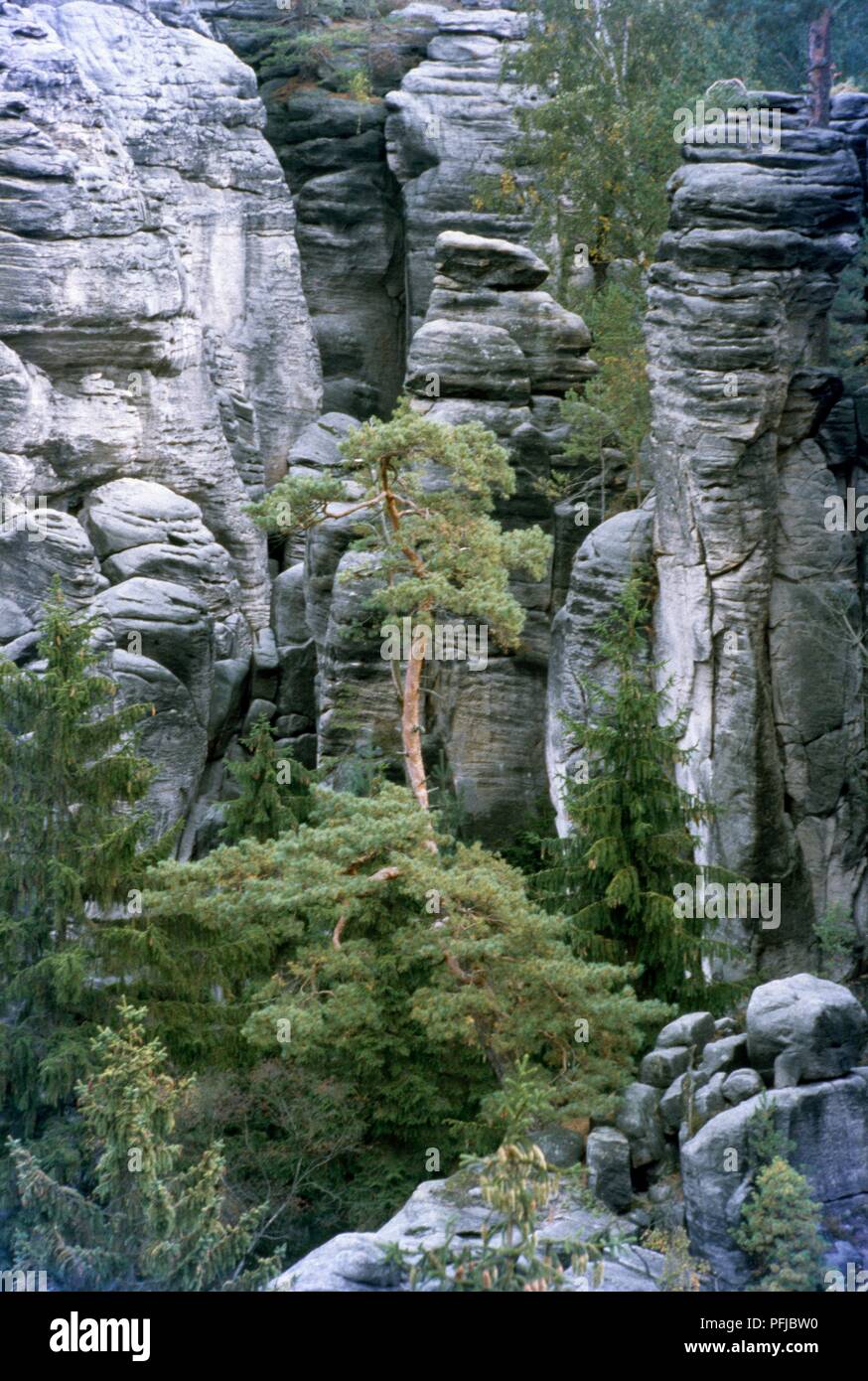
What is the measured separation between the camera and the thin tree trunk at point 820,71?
22359 millimetres

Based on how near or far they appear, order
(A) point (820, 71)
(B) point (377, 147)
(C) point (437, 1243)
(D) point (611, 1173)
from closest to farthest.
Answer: (C) point (437, 1243), (D) point (611, 1173), (A) point (820, 71), (B) point (377, 147)

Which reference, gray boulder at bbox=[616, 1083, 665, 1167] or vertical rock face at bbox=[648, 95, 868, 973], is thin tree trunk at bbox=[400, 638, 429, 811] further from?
gray boulder at bbox=[616, 1083, 665, 1167]

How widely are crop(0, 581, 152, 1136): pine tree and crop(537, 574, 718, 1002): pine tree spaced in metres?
4.26

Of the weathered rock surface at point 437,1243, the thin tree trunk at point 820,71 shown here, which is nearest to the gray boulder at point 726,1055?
the weathered rock surface at point 437,1243

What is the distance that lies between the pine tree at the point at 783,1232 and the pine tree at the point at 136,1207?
3.57m

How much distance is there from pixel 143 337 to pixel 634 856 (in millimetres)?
13166

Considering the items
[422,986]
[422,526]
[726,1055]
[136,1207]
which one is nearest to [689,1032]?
[726,1055]

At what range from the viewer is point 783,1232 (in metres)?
11.8

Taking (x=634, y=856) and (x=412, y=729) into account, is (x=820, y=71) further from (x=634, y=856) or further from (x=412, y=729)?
(x=634, y=856)

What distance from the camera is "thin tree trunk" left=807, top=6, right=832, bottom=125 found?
22.4 metres

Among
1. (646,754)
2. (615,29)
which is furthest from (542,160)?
(646,754)

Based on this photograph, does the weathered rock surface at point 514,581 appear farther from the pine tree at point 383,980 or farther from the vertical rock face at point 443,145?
the pine tree at point 383,980

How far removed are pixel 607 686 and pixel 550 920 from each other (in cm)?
730

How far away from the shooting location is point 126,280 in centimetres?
2512
